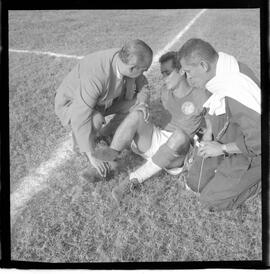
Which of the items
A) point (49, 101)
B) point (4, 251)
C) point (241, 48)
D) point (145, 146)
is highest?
point (241, 48)

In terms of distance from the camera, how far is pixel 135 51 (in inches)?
103

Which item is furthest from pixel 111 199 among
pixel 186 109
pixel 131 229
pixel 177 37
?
pixel 177 37

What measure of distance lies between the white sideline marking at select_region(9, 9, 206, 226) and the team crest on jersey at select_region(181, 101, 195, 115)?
32 centimetres

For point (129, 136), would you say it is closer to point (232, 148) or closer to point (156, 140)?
point (156, 140)

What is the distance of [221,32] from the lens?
2.96 metres

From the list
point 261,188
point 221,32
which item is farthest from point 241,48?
point 261,188

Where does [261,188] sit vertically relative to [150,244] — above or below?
above

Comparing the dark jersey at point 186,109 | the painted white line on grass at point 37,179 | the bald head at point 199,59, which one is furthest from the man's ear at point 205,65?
the painted white line on grass at point 37,179

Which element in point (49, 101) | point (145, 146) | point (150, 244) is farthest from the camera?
point (49, 101)

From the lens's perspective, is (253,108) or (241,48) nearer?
(253,108)

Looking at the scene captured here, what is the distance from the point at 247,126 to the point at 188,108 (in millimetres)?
424

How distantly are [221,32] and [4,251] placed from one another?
2.01 meters

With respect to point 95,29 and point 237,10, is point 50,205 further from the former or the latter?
point 237,10

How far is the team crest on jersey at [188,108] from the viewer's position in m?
2.88
